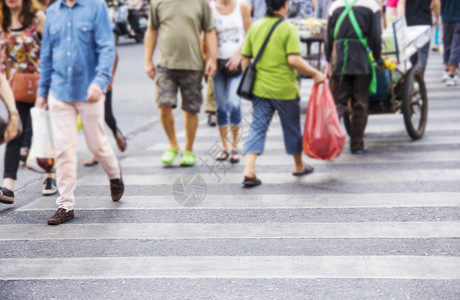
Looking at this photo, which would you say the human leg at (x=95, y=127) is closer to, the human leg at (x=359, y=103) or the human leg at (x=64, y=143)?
the human leg at (x=64, y=143)

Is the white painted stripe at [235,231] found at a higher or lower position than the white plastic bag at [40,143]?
A: lower

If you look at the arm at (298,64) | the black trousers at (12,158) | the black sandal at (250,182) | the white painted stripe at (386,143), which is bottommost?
the white painted stripe at (386,143)

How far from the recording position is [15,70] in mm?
6312

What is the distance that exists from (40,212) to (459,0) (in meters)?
7.96

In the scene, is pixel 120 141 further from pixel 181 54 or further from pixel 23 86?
pixel 23 86

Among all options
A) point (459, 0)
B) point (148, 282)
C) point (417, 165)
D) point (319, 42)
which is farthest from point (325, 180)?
point (459, 0)

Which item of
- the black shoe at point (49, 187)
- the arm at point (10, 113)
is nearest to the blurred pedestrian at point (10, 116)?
the arm at point (10, 113)

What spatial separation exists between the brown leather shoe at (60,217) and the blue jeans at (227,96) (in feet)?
7.89

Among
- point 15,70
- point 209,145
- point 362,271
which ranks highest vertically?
point 15,70

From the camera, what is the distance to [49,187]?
6.33 meters

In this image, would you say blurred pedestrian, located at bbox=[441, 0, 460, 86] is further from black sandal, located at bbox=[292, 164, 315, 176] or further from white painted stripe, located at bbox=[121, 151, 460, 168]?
black sandal, located at bbox=[292, 164, 315, 176]

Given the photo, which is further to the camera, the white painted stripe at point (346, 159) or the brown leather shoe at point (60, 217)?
the white painted stripe at point (346, 159)

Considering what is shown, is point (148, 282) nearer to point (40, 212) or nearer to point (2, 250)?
point (2, 250)

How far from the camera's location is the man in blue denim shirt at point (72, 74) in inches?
203
